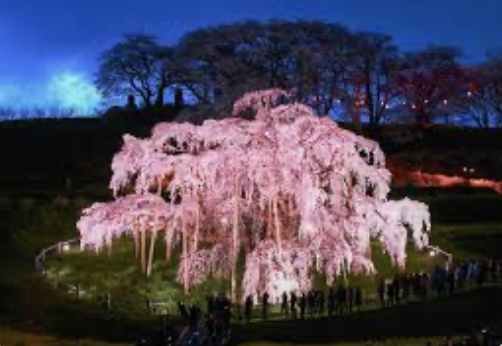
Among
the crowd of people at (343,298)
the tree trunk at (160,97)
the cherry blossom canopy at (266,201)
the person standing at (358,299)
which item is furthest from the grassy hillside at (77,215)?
the tree trunk at (160,97)

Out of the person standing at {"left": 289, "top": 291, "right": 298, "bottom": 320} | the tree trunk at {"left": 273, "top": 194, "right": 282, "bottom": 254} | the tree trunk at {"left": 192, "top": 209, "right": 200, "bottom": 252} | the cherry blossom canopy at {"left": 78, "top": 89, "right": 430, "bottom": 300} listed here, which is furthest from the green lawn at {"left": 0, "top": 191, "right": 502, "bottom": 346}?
the tree trunk at {"left": 273, "top": 194, "right": 282, "bottom": 254}

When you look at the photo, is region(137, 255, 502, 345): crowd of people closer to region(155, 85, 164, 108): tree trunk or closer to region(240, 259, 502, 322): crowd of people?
region(240, 259, 502, 322): crowd of people

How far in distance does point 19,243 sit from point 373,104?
51.0 metres

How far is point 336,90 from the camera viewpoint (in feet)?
227

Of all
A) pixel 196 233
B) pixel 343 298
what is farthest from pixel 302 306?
pixel 196 233

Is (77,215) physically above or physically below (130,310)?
above

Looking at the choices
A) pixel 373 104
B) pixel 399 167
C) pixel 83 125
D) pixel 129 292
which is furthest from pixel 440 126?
pixel 129 292

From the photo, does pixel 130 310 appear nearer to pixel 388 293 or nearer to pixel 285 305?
pixel 285 305

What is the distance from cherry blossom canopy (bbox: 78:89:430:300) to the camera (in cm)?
2709

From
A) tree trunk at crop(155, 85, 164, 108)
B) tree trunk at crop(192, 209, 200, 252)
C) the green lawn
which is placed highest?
tree trunk at crop(155, 85, 164, 108)

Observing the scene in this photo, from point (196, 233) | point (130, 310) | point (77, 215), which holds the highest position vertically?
point (77, 215)

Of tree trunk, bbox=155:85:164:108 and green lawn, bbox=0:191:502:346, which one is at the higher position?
tree trunk, bbox=155:85:164:108

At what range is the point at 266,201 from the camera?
29.0 m

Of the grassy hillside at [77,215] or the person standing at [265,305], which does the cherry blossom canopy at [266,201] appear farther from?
the grassy hillside at [77,215]
